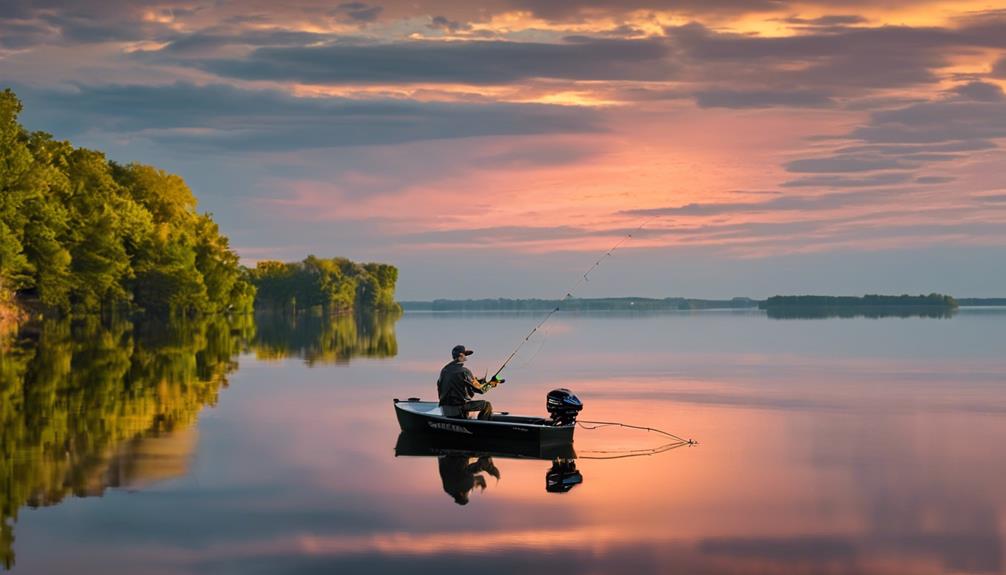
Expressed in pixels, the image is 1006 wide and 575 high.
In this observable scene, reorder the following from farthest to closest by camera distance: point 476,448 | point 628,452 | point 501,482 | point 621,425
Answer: point 621,425 < point 476,448 < point 628,452 < point 501,482

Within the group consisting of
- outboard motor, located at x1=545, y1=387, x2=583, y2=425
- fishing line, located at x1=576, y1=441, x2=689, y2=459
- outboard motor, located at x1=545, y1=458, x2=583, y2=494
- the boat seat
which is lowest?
outboard motor, located at x1=545, y1=458, x2=583, y2=494

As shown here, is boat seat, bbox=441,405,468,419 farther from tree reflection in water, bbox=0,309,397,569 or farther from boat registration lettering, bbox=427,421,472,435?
tree reflection in water, bbox=0,309,397,569

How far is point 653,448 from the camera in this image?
22484 millimetres

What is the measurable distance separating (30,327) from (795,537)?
237ft

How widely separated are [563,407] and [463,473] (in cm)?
323

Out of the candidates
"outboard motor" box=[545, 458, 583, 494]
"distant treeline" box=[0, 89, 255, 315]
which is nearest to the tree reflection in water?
"outboard motor" box=[545, 458, 583, 494]

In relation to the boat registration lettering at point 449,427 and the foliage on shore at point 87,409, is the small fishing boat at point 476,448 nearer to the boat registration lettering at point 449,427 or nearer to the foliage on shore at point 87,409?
the boat registration lettering at point 449,427

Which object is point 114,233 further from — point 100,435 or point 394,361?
point 100,435

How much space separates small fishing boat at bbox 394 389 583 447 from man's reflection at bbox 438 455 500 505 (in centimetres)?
73

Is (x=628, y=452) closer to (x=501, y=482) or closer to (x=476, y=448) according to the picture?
(x=476, y=448)

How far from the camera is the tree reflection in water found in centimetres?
1777

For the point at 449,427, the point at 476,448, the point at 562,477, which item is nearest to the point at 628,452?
the point at 476,448

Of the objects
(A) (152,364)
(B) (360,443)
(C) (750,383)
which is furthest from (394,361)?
(B) (360,443)

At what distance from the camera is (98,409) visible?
2750 centimetres
